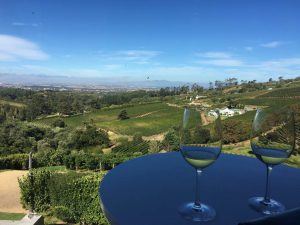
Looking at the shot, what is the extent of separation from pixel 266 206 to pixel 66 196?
1141 cm

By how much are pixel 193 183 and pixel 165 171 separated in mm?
238

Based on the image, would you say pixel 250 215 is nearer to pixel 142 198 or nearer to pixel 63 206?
pixel 142 198

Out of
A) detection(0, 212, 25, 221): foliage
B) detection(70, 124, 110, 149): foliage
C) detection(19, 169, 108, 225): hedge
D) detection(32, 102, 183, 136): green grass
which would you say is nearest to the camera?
detection(19, 169, 108, 225): hedge

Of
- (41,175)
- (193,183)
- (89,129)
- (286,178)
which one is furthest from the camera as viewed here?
(89,129)

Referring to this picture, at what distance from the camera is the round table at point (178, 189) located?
1.18 meters

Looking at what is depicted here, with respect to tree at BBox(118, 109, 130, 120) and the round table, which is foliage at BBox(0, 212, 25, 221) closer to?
the round table

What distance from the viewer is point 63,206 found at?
38.3 ft

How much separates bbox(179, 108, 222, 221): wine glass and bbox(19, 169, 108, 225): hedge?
9.19 meters

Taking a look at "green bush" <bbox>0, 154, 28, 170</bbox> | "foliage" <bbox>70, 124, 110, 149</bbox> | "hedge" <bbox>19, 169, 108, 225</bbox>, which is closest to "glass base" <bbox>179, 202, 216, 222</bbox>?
"hedge" <bbox>19, 169, 108, 225</bbox>

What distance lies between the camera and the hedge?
1088cm

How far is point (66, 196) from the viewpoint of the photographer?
11.8 meters

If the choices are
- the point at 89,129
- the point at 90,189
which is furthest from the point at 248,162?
the point at 89,129

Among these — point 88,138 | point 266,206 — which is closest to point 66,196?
point 266,206

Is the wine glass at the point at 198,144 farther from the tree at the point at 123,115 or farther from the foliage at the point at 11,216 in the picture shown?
the tree at the point at 123,115
